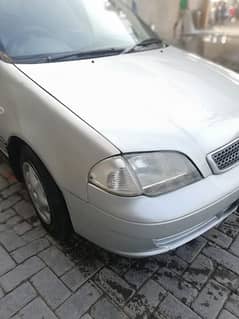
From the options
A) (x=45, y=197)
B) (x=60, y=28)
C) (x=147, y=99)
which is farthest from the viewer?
(x=60, y=28)

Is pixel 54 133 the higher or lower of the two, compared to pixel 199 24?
higher

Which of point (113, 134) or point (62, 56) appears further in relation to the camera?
point (62, 56)

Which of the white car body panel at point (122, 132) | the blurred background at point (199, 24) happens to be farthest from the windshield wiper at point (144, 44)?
the blurred background at point (199, 24)

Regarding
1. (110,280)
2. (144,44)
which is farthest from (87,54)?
(110,280)

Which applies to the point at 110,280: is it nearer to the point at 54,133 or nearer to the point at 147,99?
the point at 54,133

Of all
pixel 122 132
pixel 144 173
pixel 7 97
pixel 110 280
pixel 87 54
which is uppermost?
pixel 87 54

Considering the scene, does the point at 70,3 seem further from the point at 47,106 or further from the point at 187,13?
the point at 187,13

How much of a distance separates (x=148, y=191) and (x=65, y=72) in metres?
0.90

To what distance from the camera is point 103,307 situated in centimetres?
159

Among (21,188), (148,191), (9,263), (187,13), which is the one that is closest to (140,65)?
(148,191)

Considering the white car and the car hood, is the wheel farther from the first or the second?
the car hood

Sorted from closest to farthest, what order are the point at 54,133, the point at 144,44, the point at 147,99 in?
the point at 54,133 < the point at 147,99 < the point at 144,44

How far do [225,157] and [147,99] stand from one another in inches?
20.8

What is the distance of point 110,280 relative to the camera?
172 cm
